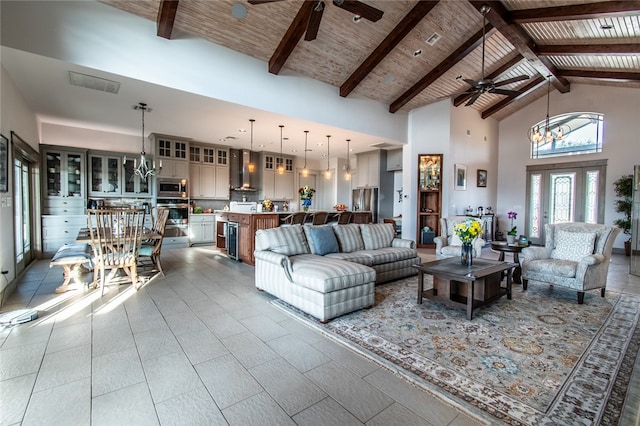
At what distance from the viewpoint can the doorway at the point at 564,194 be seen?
794 cm

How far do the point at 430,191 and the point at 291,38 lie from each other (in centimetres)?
542

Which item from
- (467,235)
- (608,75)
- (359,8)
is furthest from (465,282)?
(608,75)

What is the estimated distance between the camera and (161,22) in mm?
4109

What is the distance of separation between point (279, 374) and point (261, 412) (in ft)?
1.25

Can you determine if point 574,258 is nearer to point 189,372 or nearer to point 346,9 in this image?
point 346,9

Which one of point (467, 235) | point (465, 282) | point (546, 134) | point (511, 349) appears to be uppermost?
point (546, 134)

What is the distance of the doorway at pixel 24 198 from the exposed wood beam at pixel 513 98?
11.0m

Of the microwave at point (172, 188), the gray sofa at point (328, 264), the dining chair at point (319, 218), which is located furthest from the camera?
the microwave at point (172, 188)

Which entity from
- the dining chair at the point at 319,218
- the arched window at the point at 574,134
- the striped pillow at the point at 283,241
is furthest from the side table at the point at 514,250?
the arched window at the point at 574,134

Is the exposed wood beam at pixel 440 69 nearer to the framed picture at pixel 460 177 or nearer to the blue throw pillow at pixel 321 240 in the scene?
the framed picture at pixel 460 177

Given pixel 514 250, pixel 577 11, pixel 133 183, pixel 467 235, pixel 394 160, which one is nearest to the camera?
Result: pixel 467 235

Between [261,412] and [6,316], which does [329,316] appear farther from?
[6,316]

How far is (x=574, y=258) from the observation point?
163 inches

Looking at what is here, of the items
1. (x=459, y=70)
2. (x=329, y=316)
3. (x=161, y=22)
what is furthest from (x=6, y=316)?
(x=459, y=70)
